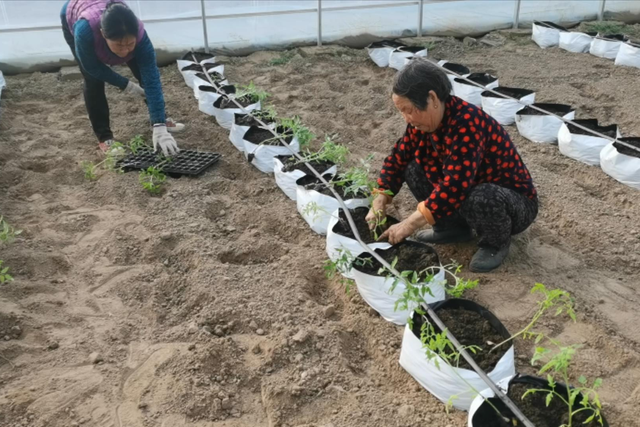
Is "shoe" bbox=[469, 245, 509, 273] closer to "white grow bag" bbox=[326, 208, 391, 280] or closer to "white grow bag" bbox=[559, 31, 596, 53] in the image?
"white grow bag" bbox=[326, 208, 391, 280]

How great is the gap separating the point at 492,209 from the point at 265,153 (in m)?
1.84

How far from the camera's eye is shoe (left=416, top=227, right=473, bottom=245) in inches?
123

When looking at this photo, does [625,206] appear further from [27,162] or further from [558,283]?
[27,162]

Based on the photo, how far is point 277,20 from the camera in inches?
280

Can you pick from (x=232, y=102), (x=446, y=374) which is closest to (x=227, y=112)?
(x=232, y=102)

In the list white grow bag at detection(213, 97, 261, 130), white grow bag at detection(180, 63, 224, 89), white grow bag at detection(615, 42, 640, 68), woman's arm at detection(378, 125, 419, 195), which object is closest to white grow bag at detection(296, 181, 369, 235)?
woman's arm at detection(378, 125, 419, 195)

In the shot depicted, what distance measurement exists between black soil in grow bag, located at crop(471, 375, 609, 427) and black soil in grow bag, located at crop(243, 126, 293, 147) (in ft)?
8.43

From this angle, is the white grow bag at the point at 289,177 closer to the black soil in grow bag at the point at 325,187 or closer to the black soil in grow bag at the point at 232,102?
the black soil in grow bag at the point at 325,187

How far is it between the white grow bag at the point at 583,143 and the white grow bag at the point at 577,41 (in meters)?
2.95

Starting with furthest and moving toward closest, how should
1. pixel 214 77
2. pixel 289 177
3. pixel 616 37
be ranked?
pixel 616 37 → pixel 214 77 → pixel 289 177

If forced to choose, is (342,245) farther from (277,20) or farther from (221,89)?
(277,20)

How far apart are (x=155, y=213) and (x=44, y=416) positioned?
1629mm

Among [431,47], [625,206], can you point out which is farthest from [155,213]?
[431,47]

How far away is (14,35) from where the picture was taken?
6230mm
